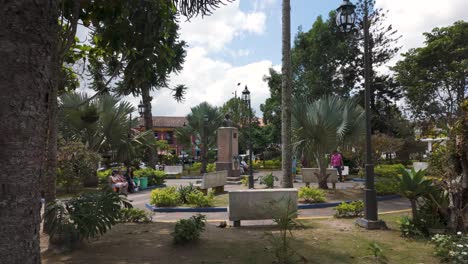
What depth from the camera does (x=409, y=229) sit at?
21.8 feet

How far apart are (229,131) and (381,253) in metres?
16.2

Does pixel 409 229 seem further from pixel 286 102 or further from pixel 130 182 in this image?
pixel 130 182

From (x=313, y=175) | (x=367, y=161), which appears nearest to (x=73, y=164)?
(x=313, y=175)

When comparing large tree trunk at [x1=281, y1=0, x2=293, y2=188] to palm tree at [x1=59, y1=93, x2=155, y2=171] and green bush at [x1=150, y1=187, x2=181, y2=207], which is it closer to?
green bush at [x1=150, y1=187, x2=181, y2=207]

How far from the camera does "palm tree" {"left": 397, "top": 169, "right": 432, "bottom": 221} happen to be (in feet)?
21.9

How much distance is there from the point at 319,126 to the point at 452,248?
7519 millimetres

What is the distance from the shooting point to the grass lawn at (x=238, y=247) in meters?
5.32

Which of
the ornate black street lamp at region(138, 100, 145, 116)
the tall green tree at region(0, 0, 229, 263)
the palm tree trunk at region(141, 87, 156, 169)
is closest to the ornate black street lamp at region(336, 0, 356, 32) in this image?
the tall green tree at region(0, 0, 229, 263)

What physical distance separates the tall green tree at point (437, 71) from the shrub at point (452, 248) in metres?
23.0

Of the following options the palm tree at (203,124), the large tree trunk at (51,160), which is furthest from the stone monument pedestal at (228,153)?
the large tree trunk at (51,160)

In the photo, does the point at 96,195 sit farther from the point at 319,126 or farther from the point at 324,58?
the point at 324,58

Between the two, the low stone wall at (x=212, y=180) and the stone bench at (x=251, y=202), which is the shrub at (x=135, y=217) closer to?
the stone bench at (x=251, y=202)

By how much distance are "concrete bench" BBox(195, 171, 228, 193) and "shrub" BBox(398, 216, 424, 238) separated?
301 inches

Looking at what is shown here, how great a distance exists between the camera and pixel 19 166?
2.52m
